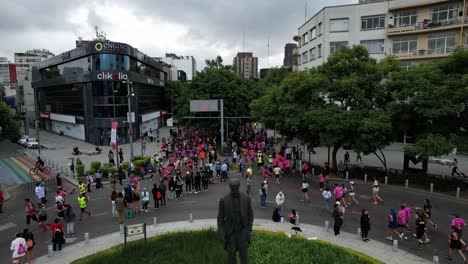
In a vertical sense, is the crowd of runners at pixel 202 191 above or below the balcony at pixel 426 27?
below

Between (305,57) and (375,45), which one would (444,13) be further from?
(305,57)

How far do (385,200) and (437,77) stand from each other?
29.2ft

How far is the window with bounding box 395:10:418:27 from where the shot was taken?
37131 mm

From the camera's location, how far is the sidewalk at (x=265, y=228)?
12.2 m

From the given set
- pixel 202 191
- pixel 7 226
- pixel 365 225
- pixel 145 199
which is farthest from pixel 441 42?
A: pixel 7 226

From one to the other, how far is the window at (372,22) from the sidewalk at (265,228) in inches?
1310

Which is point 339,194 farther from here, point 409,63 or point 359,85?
point 409,63

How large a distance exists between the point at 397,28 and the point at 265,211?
3239 centimetres

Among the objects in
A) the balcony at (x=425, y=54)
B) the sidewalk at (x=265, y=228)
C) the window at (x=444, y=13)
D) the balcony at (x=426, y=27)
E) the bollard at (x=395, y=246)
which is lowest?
the sidewalk at (x=265, y=228)

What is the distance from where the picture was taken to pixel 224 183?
24016 millimetres

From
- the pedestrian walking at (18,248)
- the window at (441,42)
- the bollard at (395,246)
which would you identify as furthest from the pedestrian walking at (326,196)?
the window at (441,42)

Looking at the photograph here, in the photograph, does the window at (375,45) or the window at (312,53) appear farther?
the window at (312,53)

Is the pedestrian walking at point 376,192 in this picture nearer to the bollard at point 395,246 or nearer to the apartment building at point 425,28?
the bollard at point 395,246

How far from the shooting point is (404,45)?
38.1 m
